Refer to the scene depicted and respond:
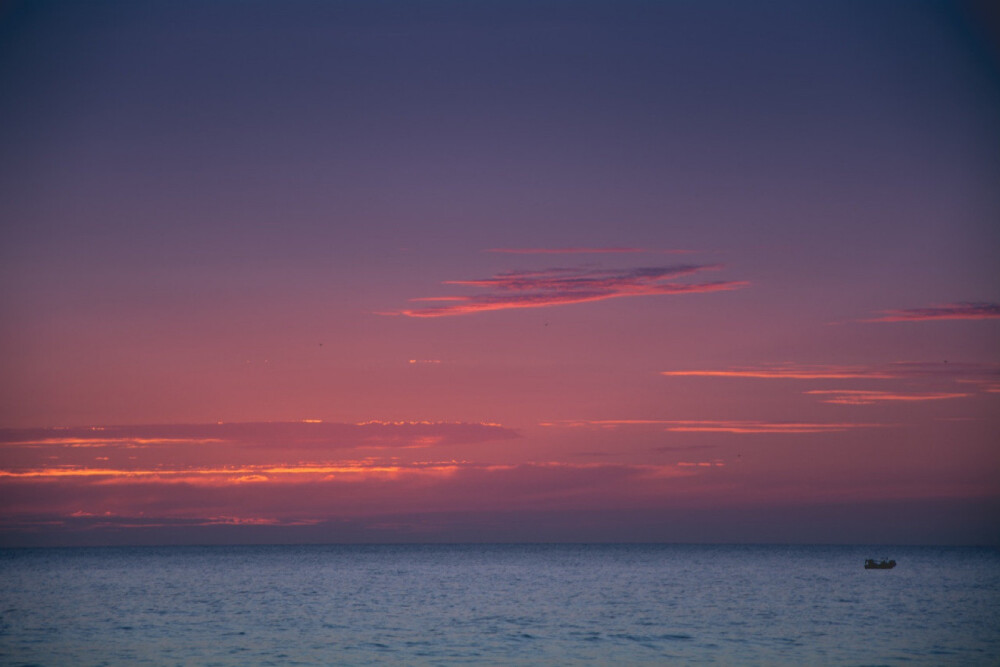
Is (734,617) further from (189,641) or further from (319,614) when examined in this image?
(189,641)

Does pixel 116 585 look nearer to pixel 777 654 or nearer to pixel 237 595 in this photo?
pixel 237 595

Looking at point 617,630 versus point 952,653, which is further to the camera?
point 617,630

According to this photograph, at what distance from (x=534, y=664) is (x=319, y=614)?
1059 inches

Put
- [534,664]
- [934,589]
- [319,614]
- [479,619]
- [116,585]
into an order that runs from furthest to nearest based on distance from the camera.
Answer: [116,585]
[934,589]
[319,614]
[479,619]
[534,664]

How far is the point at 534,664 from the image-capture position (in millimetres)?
44938

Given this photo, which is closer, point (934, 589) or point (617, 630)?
point (617, 630)

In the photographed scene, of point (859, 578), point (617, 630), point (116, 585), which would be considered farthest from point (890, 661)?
point (116, 585)

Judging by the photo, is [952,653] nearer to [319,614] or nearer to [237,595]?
[319,614]

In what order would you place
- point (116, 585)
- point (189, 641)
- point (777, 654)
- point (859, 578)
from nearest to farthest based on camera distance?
point (777, 654), point (189, 641), point (116, 585), point (859, 578)

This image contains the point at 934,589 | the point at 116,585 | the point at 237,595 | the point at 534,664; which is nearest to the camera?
the point at 534,664

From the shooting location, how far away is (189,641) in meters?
52.9

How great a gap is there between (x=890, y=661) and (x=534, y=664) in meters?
15.7

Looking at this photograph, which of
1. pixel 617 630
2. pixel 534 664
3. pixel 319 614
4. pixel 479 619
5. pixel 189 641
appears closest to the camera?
pixel 534 664

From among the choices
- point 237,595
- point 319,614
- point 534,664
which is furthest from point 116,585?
point 534,664
